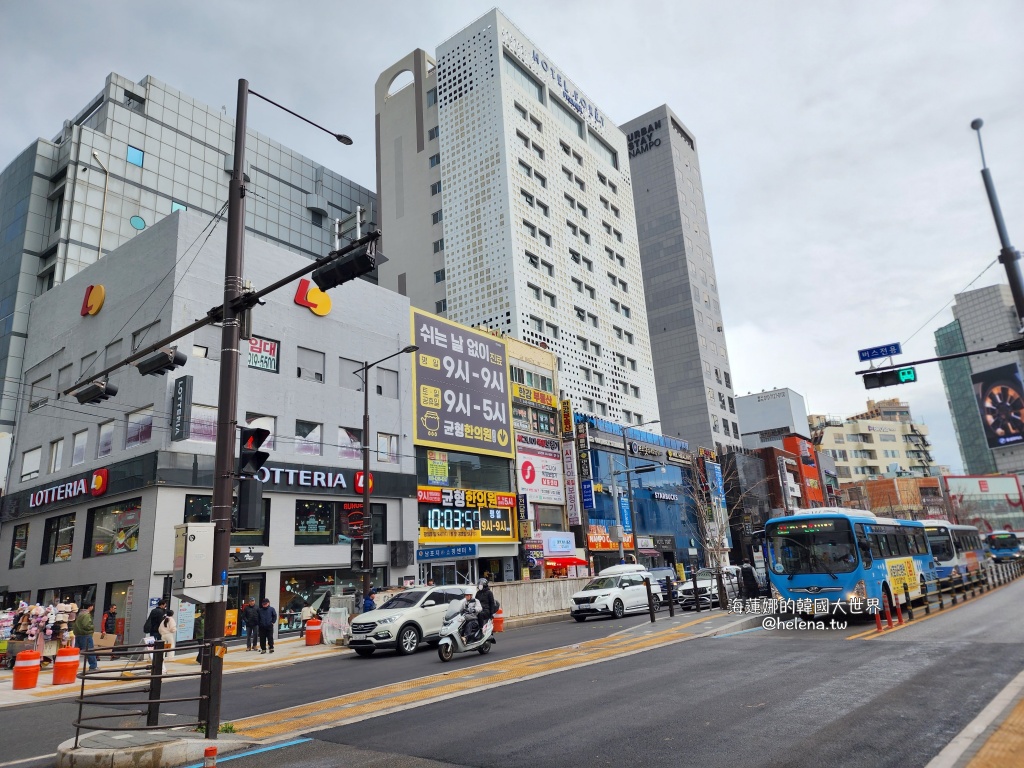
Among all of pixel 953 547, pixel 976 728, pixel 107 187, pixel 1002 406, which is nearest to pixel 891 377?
pixel 976 728

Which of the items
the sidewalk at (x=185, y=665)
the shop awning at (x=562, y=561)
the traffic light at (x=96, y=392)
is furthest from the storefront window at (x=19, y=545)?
the shop awning at (x=562, y=561)

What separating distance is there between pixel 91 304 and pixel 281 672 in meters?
23.7

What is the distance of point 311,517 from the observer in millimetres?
30750

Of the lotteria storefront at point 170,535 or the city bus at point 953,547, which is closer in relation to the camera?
the lotteria storefront at point 170,535

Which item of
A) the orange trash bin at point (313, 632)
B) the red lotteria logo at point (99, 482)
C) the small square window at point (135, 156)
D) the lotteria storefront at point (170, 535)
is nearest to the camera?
the orange trash bin at point (313, 632)

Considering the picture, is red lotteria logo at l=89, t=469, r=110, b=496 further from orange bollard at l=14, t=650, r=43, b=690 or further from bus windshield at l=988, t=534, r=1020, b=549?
bus windshield at l=988, t=534, r=1020, b=549

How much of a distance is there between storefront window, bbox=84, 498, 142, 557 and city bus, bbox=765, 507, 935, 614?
2296cm

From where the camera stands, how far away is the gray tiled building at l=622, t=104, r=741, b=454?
268 ft

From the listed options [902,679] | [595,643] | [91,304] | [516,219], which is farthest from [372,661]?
[516,219]

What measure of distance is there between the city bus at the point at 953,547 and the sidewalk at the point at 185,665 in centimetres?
2304

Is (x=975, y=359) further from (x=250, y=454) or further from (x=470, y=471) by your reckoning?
(x=250, y=454)

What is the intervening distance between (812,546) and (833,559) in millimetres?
666

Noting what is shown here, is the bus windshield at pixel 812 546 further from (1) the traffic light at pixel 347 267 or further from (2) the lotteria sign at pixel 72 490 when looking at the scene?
(2) the lotteria sign at pixel 72 490

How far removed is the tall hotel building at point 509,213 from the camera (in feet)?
177
